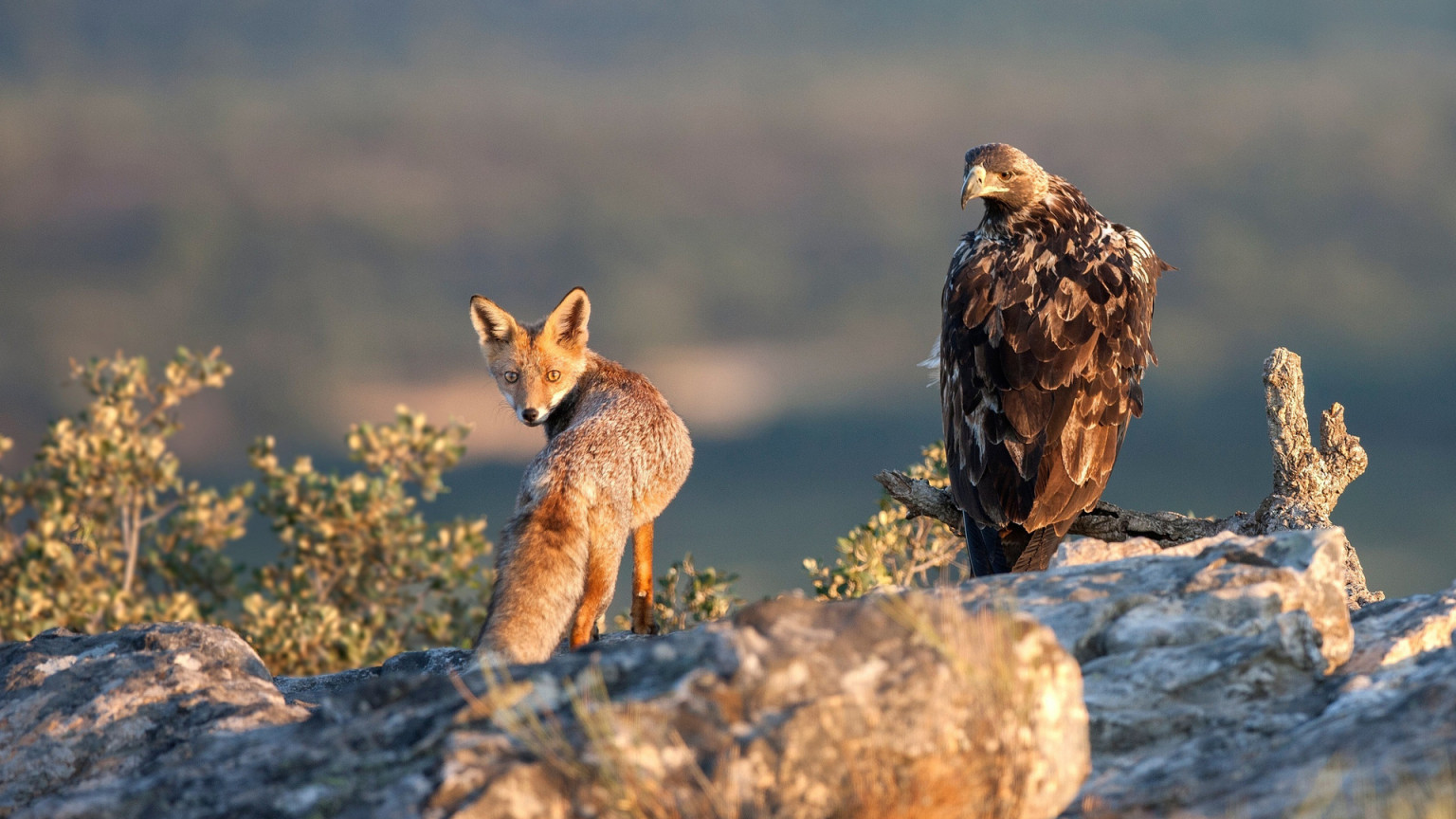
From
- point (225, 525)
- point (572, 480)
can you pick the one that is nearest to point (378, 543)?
point (225, 525)

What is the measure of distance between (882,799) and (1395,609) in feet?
8.83

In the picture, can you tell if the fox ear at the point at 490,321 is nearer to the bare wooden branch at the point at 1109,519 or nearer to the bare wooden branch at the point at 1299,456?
the bare wooden branch at the point at 1109,519

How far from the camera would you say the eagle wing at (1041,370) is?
7.10 meters

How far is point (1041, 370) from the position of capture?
24.0ft

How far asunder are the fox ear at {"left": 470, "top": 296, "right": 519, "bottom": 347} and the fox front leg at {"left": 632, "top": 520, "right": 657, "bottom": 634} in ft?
5.16

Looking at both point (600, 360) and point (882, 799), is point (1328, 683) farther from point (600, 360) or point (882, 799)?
point (600, 360)

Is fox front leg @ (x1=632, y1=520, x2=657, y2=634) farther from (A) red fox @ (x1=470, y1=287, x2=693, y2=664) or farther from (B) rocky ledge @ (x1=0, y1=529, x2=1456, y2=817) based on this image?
(B) rocky ledge @ (x1=0, y1=529, x2=1456, y2=817)

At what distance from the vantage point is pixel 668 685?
307 cm

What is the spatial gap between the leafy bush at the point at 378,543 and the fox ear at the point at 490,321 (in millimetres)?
4525

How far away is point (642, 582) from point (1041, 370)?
277cm

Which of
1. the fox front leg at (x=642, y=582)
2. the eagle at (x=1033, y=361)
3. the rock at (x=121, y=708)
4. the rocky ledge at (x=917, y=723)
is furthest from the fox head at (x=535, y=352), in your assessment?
the rocky ledge at (x=917, y=723)

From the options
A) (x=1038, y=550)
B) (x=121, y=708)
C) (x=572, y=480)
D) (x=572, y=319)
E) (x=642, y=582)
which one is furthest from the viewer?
(x=572, y=319)

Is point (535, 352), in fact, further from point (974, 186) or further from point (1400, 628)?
point (1400, 628)

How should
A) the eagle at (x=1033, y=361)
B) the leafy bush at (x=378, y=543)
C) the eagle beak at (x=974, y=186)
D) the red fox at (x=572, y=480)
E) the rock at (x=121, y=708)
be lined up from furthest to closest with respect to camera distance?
the leafy bush at (x=378, y=543) < the eagle beak at (x=974, y=186) < the eagle at (x=1033, y=361) < the red fox at (x=572, y=480) < the rock at (x=121, y=708)
